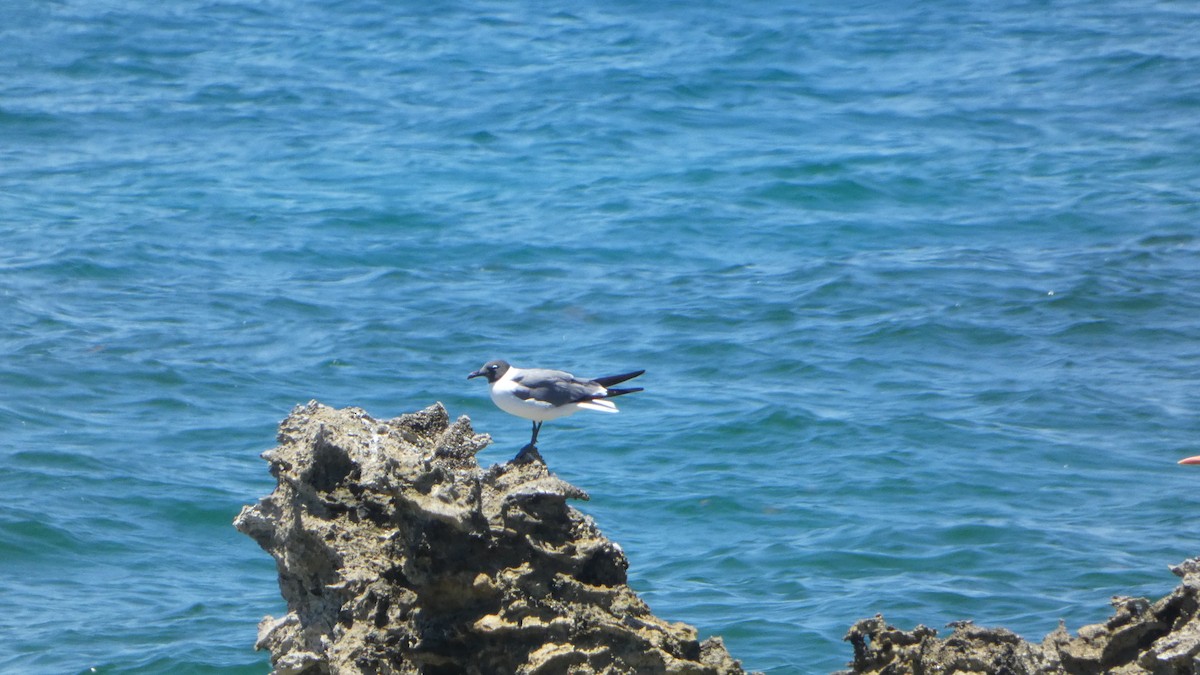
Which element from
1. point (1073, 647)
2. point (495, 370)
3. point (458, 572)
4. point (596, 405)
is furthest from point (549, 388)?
point (1073, 647)

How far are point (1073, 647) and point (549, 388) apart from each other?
2.63 meters

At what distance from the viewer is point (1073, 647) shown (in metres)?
5.39

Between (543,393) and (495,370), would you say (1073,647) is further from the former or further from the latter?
(495,370)

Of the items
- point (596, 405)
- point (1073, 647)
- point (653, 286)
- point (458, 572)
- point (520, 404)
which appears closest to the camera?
point (458, 572)

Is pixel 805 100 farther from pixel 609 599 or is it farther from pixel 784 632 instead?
pixel 609 599

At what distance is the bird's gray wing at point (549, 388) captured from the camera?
22.9 feet

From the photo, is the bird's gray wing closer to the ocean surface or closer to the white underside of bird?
the white underside of bird

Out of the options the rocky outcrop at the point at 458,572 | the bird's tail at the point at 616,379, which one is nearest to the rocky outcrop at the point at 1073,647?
the rocky outcrop at the point at 458,572

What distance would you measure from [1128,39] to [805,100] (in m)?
5.38

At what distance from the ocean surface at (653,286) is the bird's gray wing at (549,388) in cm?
200

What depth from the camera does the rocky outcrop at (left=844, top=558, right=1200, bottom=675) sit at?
16.4ft

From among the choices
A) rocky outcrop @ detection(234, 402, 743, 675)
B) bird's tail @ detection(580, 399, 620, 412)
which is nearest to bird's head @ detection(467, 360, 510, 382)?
bird's tail @ detection(580, 399, 620, 412)

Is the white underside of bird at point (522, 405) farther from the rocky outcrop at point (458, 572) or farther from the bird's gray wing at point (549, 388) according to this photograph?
the rocky outcrop at point (458, 572)

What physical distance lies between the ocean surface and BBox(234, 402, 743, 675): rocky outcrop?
129 inches
